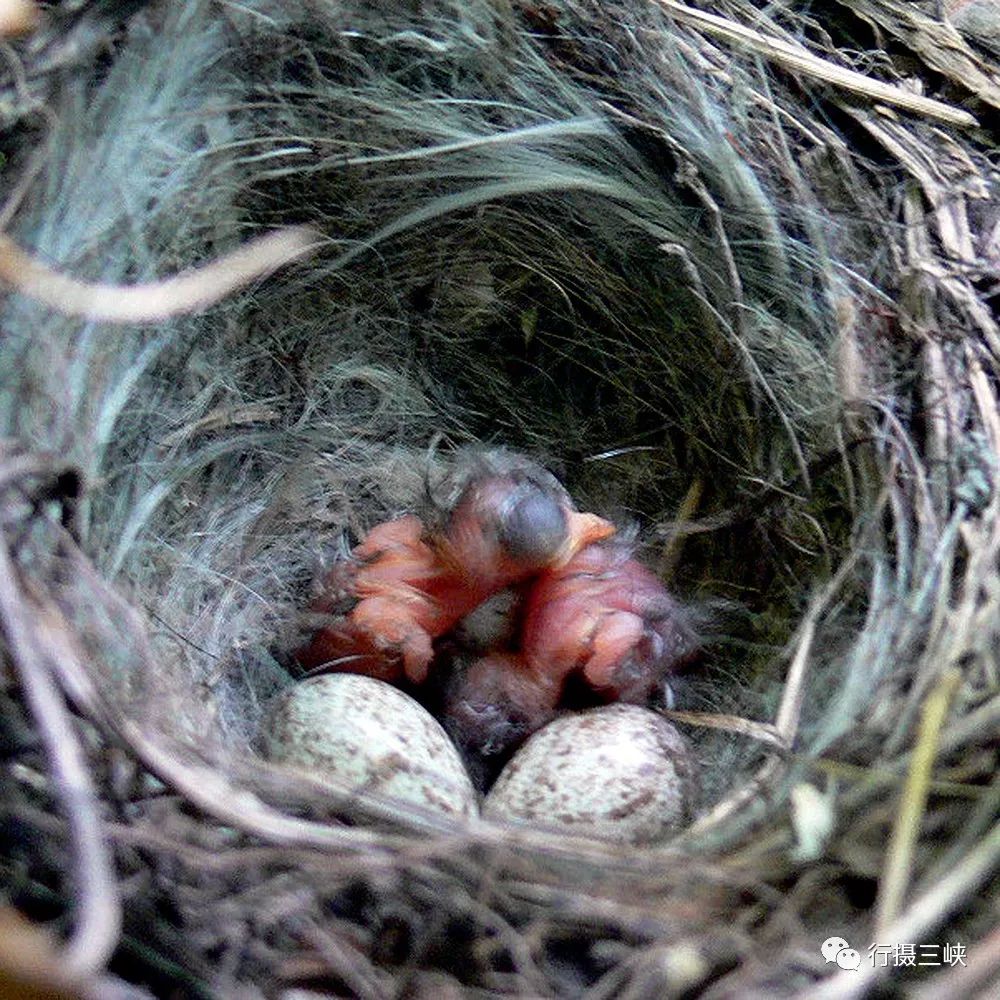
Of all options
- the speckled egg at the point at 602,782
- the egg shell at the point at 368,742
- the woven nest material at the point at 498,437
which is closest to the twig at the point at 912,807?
the woven nest material at the point at 498,437

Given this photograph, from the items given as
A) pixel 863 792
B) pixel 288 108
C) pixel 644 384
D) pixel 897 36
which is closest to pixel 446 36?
pixel 288 108

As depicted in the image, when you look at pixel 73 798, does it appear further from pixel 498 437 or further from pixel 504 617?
pixel 498 437

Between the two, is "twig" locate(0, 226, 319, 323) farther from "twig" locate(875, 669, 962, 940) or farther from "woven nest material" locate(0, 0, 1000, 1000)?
"twig" locate(875, 669, 962, 940)

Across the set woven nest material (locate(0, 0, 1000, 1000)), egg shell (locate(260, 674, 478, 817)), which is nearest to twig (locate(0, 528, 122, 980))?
woven nest material (locate(0, 0, 1000, 1000))

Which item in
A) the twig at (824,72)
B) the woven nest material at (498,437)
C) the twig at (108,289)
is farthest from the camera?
the twig at (824,72)


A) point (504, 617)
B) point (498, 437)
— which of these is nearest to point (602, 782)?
point (504, 617)

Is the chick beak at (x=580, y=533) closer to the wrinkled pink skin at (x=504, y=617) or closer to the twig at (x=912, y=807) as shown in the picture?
the wrinkled pink skin at (x=504, y=617)
